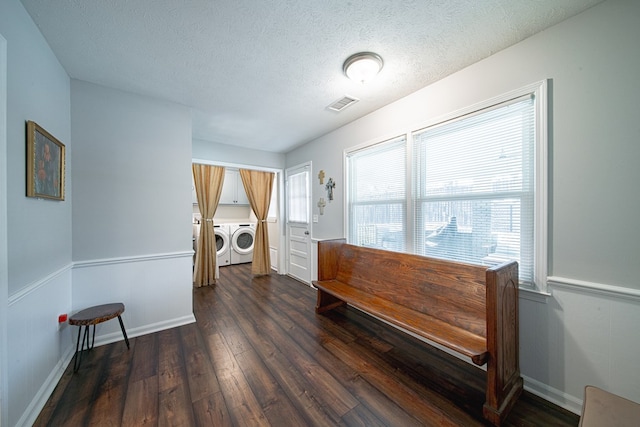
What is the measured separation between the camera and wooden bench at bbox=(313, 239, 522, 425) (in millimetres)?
1330

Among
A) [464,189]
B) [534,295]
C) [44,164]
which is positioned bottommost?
[534,295]

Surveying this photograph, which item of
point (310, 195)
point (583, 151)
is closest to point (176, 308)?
point (310, 195)

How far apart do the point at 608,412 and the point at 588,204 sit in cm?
107

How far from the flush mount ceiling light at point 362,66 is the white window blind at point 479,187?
2.47 feet

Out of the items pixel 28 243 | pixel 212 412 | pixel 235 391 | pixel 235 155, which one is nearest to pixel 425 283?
pixel 235 391

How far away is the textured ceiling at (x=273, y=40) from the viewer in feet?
4.33

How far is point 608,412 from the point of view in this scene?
2.84 feet

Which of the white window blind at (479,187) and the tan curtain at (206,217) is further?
the tan curtain at (206,217)

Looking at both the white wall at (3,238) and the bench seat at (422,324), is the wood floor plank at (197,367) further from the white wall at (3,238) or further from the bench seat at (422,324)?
the bench seat at (422,324)

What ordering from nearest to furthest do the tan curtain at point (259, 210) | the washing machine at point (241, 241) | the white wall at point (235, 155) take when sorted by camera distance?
the white wall at point (235, 155), the tan curtain at point (259, 210), the washing machine at point (241, 241)

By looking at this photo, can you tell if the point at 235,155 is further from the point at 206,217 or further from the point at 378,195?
the point at 378,195

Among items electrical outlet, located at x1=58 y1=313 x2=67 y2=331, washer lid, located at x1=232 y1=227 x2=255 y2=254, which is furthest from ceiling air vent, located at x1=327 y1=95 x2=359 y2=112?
washer lid, located at x1=232 y1=227 x2=255 y2=254

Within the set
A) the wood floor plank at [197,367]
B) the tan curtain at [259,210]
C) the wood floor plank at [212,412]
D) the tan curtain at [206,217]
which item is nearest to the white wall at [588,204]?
the wood floor plank at [212,412]

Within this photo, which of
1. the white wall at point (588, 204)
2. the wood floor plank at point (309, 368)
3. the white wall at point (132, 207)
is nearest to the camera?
the white wall at point (588, 204)
